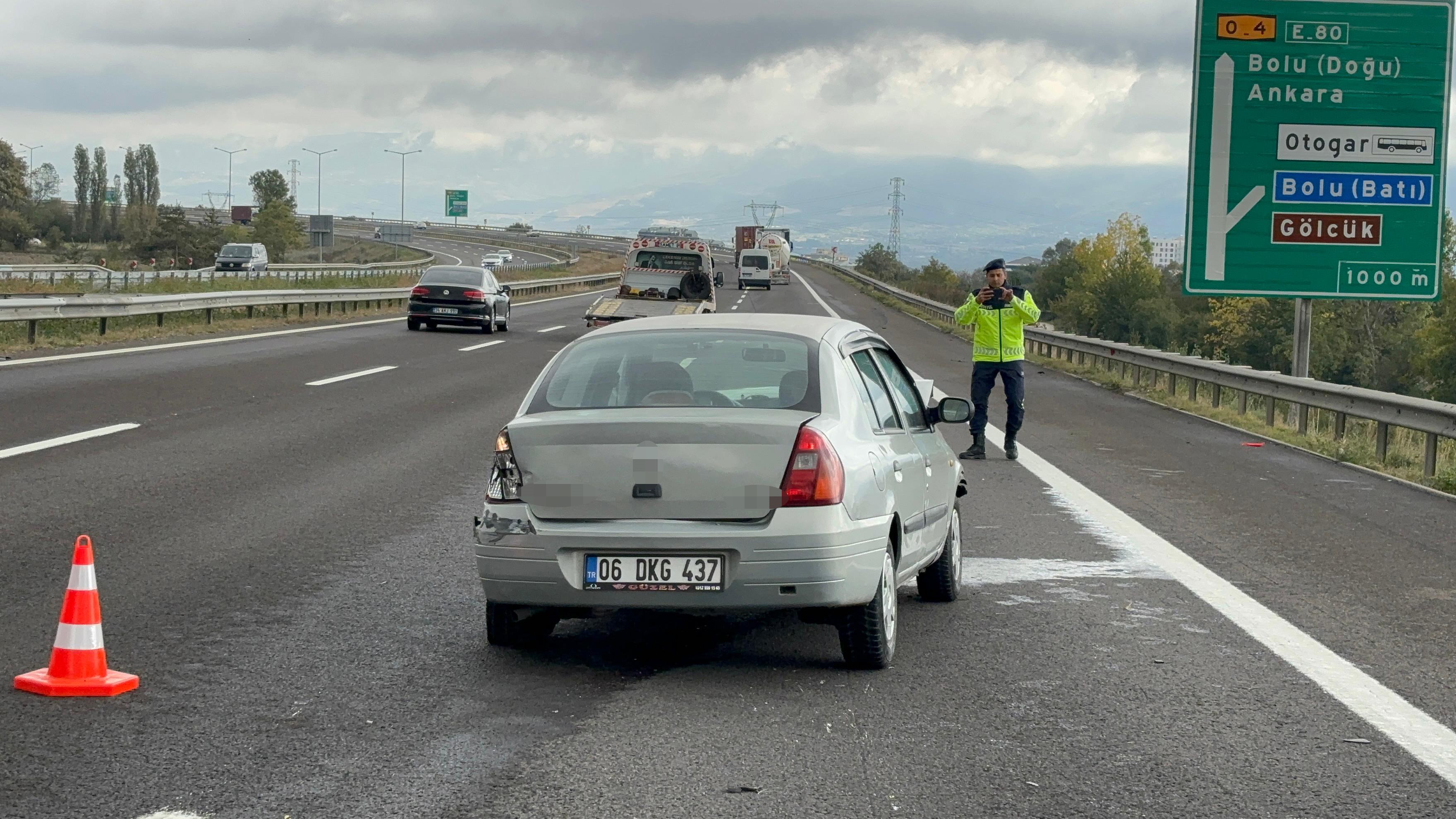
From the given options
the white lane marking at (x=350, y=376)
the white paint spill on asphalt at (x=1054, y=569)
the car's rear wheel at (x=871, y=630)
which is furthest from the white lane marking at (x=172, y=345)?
the car's rear wheel at (x=871, y=630)

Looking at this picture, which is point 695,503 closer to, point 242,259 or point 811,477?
point 811,477

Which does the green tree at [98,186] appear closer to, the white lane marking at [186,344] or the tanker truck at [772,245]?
the tanker truck at [772,245]

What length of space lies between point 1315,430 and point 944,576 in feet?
40.2

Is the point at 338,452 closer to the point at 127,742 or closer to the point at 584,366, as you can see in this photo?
the point at 584,366

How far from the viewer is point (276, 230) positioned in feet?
370

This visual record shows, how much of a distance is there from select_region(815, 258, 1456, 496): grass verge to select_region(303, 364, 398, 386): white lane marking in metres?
10.8

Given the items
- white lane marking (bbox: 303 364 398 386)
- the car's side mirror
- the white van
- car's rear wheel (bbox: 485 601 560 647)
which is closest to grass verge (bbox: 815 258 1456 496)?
the car's side mirror

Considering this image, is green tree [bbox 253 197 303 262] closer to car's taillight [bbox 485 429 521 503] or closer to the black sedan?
the black sedan

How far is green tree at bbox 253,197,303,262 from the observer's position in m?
111

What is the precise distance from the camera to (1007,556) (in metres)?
8.84

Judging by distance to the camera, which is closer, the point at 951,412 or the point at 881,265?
the point at 951,412

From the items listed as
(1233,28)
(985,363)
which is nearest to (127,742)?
(985,363)

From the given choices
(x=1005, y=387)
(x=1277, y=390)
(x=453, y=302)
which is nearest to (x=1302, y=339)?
(x=1277, y=390)

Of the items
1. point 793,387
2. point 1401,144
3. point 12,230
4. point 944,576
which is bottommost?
point 944,576
